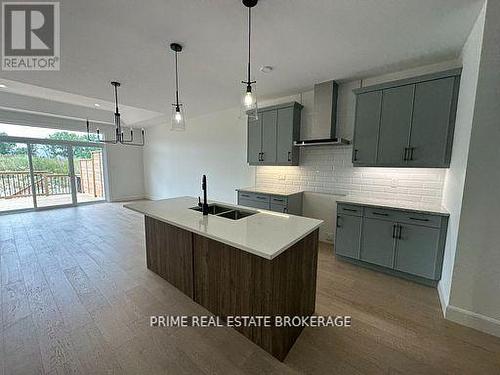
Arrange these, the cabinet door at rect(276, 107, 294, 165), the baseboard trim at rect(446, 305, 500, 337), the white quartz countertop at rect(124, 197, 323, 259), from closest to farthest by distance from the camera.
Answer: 1. the white quartz countertop at rect(124, 197, 323, 259)
2. the baseboard trim at rect(446, 305, 500, 337)
3. the cabinet door at rect(276, 107, 294, 165)

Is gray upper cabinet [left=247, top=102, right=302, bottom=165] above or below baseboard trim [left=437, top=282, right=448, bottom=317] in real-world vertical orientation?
above

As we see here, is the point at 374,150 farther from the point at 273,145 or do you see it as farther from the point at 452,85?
the point at 273,145

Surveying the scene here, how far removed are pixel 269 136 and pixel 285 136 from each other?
33cm

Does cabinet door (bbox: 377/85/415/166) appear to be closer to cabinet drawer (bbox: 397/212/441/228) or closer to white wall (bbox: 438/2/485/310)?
white wall (bbox: 438/2/485/310)

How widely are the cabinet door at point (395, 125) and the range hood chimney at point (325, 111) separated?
1.88ft

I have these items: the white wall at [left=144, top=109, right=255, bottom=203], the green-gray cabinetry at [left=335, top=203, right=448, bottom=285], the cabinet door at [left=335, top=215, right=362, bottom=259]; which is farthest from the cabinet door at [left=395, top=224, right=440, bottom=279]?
the white wall at [left=144, top=109, right=255, bottom=203]

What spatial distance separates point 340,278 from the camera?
261cm

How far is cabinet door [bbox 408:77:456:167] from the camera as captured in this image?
91.8 inches

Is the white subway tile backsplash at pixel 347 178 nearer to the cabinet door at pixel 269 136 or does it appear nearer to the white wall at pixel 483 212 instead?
the cabinet door at pixel 269 136

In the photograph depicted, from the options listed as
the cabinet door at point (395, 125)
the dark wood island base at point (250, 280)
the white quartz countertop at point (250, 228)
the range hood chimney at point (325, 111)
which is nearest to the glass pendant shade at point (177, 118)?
the white quartz countertop at point (250, 228)

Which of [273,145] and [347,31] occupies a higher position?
[347,31]

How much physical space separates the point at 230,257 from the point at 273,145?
2.61 meters

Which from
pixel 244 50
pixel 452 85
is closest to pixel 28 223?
pixel 244 50

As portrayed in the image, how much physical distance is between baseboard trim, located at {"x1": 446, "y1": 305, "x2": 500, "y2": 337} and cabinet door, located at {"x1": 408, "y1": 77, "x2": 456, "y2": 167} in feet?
5.07
